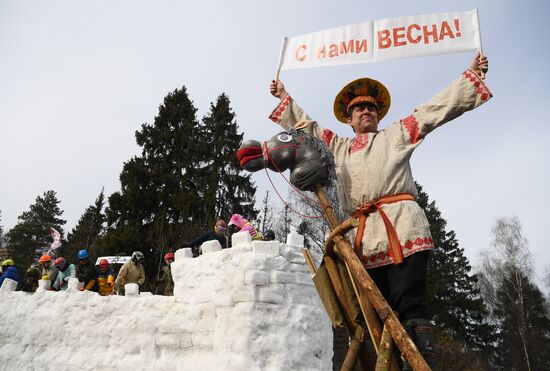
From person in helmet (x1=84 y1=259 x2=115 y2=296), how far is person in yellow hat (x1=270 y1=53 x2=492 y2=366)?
6.10 meters

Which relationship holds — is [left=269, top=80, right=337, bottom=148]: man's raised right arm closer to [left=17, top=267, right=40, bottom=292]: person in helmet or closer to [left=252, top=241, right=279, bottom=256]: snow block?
[left=252, top=241, right=279, bottom=256]: snow block

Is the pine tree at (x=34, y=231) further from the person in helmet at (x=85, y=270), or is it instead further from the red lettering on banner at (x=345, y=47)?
the red lettering on banner at (x=345, y=47)

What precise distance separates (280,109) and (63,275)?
666 cm

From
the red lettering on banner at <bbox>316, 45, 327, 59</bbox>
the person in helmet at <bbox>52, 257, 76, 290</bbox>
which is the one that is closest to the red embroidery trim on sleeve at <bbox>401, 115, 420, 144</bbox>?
the red lettering on banner at <bbox>316, 45, 327, 59</bbox>

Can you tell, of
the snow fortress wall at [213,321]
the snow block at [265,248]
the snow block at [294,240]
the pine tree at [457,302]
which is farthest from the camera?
the pine tree at [457,302]

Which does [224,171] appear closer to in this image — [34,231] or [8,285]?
[8,285]

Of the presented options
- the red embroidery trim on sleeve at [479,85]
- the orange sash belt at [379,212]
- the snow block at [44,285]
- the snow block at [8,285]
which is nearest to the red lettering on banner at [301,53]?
the red embroidery trim on sleeve at [479,85]

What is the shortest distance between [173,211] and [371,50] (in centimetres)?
1605

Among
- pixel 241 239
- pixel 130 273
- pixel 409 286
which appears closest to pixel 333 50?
pixel 409 286

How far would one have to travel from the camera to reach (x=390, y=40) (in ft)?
6.70

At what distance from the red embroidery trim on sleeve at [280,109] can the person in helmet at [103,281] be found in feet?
19.0

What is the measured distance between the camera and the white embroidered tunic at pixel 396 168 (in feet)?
5.33

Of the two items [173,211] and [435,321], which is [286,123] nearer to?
[173,211]

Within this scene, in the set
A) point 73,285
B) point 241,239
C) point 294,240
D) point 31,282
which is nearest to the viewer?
point 241,239
